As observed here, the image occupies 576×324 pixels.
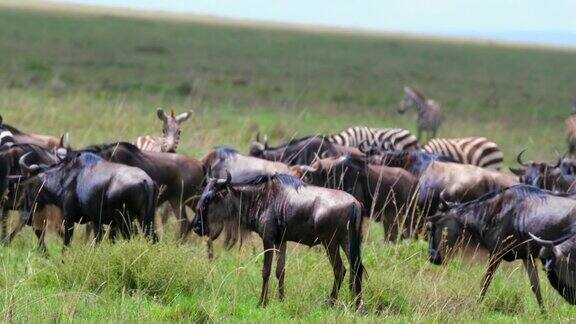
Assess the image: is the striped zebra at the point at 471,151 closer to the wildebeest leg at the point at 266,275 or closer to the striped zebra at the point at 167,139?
the striped zebra at the point at 167,139

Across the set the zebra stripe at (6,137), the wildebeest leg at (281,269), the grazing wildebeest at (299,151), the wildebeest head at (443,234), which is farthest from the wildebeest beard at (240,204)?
the grazing wildebeest at (299,151)

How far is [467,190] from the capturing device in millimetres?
10656

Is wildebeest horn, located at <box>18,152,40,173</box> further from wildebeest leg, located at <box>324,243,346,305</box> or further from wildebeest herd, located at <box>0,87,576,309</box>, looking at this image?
wildebeest leg, located at <box>324,243,346,305</box>

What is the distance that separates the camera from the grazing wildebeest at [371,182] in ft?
33.9

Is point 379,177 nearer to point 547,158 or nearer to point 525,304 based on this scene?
point 525,304

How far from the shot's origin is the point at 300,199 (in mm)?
7676

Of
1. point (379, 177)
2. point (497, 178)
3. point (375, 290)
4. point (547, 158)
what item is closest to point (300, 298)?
point (375, 290)

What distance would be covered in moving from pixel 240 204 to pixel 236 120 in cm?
1250

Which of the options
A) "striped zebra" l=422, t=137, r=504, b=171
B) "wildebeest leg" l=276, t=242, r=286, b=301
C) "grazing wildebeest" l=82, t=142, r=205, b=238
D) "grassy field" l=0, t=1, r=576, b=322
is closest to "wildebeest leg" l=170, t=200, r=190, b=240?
"grazing wildebeest" l=82, t=142, r=205, b=238

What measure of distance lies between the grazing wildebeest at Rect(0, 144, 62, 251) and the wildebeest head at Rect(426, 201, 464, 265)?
3.11 m

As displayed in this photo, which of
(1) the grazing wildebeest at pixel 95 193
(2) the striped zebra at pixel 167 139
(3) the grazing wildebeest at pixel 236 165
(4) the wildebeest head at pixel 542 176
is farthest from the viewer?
(2) the striped zebra at pixel 167 139

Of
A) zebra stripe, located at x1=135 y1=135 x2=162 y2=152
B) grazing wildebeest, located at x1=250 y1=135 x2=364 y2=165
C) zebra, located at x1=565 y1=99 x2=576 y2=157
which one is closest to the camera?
grazing wildebeest, located at x1=250 y1=135 x2=364 y2=165

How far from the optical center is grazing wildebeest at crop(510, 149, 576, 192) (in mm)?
11117

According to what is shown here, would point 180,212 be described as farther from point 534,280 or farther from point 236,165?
point 534,280
